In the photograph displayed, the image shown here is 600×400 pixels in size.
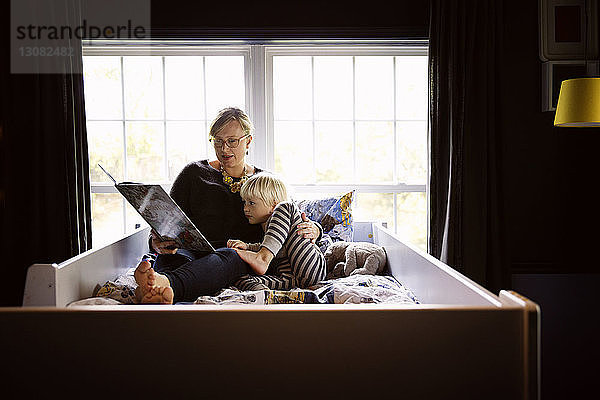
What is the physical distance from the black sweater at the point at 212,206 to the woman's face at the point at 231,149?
8cm

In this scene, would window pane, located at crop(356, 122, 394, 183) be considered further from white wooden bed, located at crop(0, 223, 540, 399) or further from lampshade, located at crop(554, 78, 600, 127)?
white wooden bed, located at crop(0, 223, 540, 399)

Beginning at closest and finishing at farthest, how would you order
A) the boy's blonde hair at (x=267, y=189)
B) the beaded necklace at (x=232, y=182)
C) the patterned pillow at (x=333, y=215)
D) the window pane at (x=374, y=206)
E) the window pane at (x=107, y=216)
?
the boy's blonde hair at (x=267, y=189), the beaded necklace at (x=232, y=182), the patterned pillow at (x=333, y=215), the window pane at (x=107, y=216), the window pane at (x=374, y=206)

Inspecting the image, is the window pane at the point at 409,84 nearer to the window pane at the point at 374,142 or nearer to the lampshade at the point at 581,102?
the window pane at the point at 374,142

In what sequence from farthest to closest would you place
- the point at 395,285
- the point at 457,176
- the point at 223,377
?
the point at 457,176
the point at 395,285
the point at 223,377

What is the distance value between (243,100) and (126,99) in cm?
65

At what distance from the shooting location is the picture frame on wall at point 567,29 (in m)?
2.77

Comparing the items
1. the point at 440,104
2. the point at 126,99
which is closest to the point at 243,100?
the point at 126,99

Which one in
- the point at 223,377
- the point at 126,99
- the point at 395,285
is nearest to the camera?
the point at 223,377

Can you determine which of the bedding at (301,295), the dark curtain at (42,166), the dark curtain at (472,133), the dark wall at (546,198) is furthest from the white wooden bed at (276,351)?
the dark wall at (546,198)

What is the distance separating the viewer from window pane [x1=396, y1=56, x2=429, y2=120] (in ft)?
10.1

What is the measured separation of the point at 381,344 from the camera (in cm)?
96

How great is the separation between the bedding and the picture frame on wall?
5.64ft

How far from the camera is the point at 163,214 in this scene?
1.80 meters

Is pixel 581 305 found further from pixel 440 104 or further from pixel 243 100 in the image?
pixel 243 100
